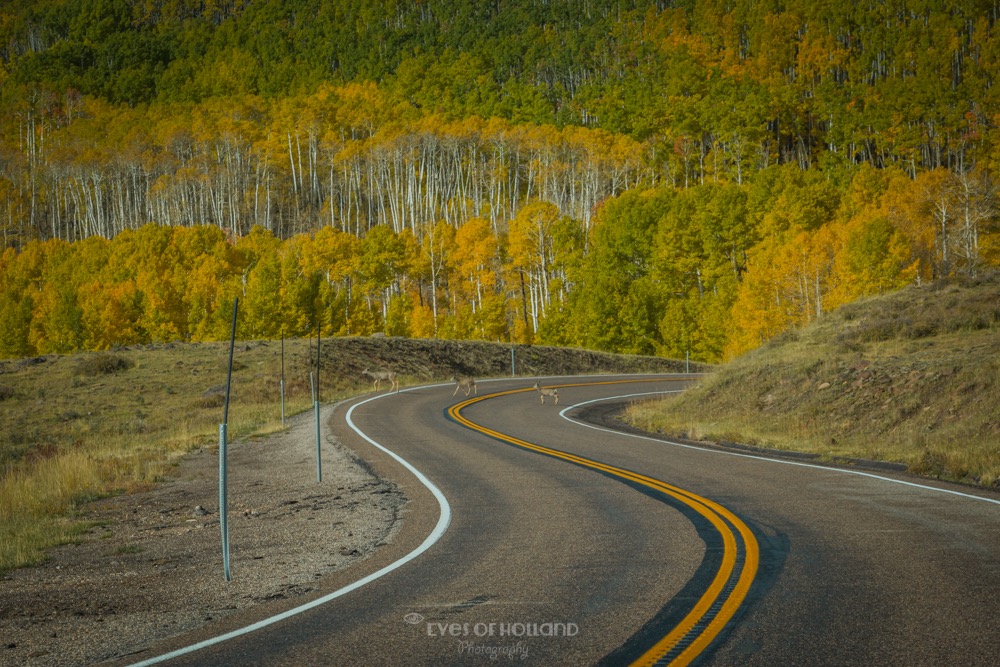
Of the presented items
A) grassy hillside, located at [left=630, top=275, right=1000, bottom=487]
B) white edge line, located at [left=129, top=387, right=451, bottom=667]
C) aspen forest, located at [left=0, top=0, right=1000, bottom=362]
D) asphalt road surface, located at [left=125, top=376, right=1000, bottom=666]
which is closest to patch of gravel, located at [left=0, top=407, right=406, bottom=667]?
white edge line, located at [left=129, top=387, right=451, bottom=667]

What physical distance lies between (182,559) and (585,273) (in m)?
65.6

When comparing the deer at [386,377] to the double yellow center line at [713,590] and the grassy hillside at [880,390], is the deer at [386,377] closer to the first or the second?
the grassy hillside at [880,390]

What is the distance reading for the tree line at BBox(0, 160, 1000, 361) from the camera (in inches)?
2218

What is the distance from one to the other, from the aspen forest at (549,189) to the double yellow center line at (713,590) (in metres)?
32.2

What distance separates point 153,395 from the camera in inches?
1636

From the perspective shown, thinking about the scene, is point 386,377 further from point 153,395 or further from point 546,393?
point 153,395

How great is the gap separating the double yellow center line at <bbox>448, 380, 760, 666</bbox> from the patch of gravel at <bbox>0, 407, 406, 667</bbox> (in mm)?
3457

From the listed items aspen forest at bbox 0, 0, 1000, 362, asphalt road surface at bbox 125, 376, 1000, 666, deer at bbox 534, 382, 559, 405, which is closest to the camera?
asphalt road surface at bbox 125, 376, 1000, 666

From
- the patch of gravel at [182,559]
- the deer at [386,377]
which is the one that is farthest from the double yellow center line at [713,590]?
the deer at [386,377]

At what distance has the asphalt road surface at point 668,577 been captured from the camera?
573 centimetres

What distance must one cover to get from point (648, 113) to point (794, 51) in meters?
43.5

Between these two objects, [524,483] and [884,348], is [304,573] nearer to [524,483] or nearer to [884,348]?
[524,483]

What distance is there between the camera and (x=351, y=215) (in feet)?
404

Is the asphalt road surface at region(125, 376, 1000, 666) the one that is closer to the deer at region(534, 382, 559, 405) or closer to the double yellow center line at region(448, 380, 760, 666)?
the double yellow center line at region(448, 380, 760, 666)
